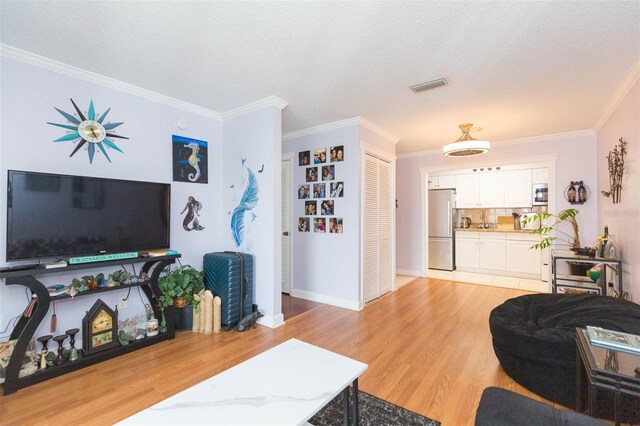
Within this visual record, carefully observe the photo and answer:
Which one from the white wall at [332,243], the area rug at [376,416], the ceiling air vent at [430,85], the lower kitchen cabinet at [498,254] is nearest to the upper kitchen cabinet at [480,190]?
the lower kitchen cabinet at [498,254]

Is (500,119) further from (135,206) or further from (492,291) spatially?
(135,206)

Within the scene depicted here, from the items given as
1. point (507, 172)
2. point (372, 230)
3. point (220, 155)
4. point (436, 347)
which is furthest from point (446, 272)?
point (220, 155)

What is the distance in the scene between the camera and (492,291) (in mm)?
4645

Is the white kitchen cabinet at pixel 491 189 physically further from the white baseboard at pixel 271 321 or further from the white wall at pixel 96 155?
the white wall at pixel 96 155

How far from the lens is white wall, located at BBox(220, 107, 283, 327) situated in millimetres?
3205

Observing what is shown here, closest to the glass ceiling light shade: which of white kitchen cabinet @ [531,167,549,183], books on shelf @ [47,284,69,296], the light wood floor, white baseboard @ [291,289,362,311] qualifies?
the light wood floor

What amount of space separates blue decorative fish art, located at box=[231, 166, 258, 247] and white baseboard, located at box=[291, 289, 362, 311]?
4.35ft

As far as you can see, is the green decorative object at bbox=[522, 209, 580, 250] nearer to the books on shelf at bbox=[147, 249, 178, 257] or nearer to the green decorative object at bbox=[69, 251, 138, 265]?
the books on shelf at bbox=[147, 249, 178, 257]

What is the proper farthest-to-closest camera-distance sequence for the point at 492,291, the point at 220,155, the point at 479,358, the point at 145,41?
the point at 492,291, the point at 220,155, the point at 479,358, the point at 145,41

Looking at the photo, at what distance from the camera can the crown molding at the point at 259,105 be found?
10.5ft

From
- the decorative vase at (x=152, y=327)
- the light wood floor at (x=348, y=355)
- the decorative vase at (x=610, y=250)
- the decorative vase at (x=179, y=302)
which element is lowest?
the light wood floor at (x=348, y=355)

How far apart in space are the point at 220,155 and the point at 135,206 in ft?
4.22

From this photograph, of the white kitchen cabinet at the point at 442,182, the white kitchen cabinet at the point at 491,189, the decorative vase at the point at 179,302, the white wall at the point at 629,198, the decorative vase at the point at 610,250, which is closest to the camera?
the white wall at the point at 629,198

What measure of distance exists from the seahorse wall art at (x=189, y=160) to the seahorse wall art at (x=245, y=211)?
402mm
